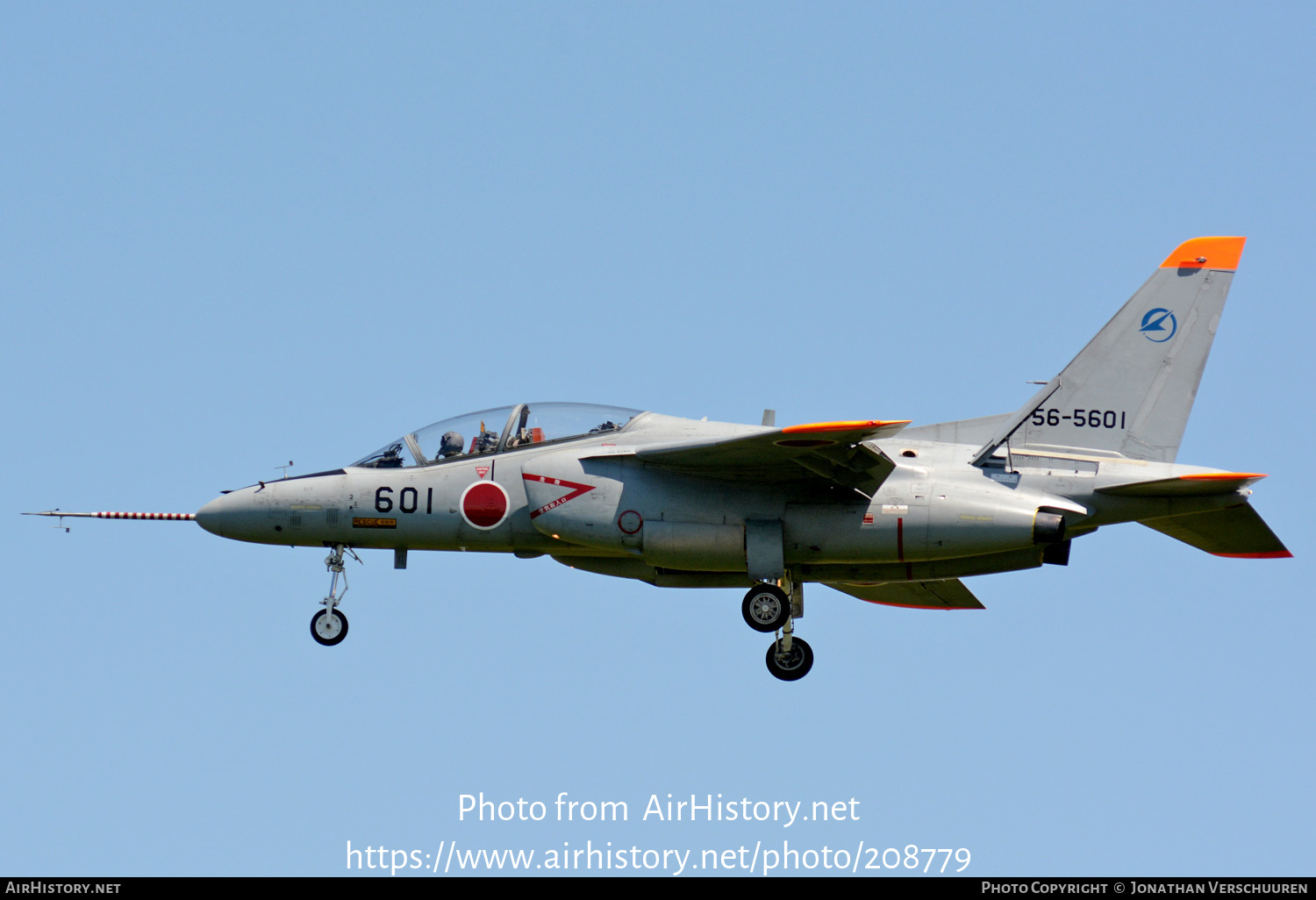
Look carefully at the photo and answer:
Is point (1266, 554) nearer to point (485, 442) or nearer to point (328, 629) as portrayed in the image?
point (485, 442)

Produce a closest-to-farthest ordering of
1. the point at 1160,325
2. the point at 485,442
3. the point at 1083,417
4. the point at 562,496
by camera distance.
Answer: the point at 562,496, the point at 1083,417, the point at 1160,325, the point at 485,442

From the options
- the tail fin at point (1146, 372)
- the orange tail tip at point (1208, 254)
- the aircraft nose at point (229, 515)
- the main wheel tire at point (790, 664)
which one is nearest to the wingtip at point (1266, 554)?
the tail fin at point (1146, 372)

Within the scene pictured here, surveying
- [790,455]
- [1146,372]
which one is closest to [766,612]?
[790,455]

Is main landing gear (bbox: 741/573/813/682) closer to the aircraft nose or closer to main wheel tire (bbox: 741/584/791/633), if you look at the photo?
main wheel tire (bbox: 741/584/791/633)

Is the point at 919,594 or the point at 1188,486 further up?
the point at 1188,486

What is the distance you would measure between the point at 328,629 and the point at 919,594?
8.79 metres

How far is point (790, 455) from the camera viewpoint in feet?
67.4

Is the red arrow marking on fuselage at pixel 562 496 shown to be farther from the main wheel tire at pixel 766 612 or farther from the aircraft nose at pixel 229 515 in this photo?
the aircraft nose at pixel 229 515

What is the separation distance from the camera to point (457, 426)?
2273 centimetres

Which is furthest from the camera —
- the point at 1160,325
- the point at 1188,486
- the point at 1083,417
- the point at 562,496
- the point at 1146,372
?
the point at 1160,325

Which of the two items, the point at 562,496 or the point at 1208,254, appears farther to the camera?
the point at 1208,254

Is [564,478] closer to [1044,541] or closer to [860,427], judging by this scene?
[860,427]
